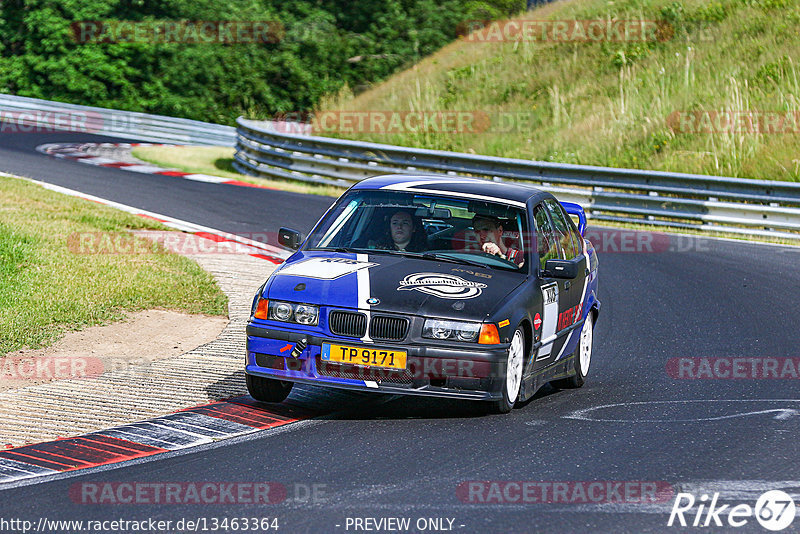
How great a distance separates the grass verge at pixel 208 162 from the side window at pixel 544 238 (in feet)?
43.5

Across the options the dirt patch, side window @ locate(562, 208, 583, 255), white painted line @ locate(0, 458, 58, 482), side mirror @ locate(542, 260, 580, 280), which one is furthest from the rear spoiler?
white painted line @ locate(0, 458, 58, 482)

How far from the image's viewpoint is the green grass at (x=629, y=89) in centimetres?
2369

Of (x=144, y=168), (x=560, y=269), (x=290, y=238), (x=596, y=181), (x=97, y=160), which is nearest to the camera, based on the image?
(x=560, y=269)

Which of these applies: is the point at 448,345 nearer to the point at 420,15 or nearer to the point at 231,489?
the point at 231,489

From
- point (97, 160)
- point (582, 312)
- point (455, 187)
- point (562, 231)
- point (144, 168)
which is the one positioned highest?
point (455, 187)

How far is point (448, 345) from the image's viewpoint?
7.09 meters

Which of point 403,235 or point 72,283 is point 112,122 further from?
point 403,235

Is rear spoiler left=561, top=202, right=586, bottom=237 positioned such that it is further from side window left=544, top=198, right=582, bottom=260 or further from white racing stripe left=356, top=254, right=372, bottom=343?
white racing stripe left=356, top=254, right=372, bottom=343

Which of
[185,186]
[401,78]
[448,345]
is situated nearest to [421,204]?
[448,345]

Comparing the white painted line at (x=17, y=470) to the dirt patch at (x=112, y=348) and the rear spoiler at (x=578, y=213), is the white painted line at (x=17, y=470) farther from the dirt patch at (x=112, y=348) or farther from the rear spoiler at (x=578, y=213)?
the rear spoiler at (x=578, y=213)

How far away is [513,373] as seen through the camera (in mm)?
7445

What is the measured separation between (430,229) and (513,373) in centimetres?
138

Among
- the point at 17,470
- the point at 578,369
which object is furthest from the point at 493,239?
the point at 17,470

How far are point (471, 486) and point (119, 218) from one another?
1111cm
